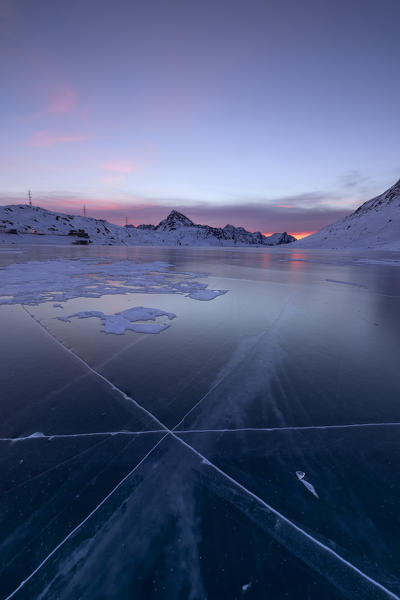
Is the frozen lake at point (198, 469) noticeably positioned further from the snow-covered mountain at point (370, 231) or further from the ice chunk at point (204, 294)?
the snow-covered mountain at point (370, 231)

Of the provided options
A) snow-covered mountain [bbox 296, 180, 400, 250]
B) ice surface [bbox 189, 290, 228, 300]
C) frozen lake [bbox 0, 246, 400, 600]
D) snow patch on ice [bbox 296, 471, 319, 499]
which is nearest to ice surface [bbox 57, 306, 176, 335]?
frozen lake [bbox 0, 246, 400, 600]

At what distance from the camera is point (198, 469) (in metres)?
2.12

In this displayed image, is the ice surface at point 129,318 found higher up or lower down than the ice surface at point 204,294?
lower down

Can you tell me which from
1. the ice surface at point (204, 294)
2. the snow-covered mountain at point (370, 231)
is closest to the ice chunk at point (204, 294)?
the ice surface at point (204, 294)

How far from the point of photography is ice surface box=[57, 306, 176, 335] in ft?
17.0

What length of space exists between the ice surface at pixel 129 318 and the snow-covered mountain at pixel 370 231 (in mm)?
122152

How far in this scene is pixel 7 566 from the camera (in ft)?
4.82

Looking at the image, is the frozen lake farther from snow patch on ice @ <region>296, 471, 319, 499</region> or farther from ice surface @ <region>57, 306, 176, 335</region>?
ice surface @ <region>57, 306, 176, 335</region>

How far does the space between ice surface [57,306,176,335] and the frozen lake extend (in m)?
0.55

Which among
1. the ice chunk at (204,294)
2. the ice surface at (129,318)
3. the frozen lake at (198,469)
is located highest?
the ice chunk at (204,294)

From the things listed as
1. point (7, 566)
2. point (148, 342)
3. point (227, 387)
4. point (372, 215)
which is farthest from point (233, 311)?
point (372, 215)

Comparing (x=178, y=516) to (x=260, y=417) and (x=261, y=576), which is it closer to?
(x=261, y=576)

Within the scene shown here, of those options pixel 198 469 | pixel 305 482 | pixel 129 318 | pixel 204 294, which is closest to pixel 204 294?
pixel 204 294

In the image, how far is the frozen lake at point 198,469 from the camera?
4.81 feet
